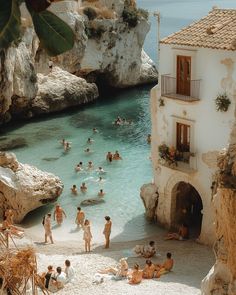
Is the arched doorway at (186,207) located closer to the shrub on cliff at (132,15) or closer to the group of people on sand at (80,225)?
the group of people on sand at (80,225)

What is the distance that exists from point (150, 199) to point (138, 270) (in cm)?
598

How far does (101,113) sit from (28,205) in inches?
858

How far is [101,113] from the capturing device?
1693 inches

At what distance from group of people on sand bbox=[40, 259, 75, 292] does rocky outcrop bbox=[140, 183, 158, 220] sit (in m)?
6.27

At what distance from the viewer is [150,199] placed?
20.7 metres

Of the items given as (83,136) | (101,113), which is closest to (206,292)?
(83,136)

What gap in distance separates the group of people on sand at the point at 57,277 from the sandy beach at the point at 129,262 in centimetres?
18

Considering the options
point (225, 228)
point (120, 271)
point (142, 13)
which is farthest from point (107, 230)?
point (142, 13)

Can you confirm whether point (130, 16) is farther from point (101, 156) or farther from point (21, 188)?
point (21, 188)

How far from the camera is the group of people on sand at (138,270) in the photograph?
14859mm

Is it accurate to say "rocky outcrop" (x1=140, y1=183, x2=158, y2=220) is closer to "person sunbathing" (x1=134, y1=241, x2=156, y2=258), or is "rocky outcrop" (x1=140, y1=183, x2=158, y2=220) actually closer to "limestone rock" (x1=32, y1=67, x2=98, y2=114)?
"person sunbathing" (x1=134, y1=241, x2=156, y2=258)

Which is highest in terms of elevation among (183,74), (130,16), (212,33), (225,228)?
(130,16)

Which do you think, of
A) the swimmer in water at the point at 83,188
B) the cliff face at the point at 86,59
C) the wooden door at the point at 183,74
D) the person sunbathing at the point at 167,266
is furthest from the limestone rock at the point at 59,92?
the person sunbathing at the point at 167,266

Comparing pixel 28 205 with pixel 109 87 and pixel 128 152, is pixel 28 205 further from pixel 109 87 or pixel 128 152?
pixel 109 87
